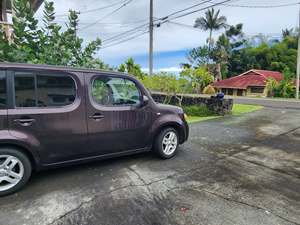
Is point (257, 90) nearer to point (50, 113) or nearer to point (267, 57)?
point (267, 57)

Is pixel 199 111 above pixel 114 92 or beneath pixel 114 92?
beneath

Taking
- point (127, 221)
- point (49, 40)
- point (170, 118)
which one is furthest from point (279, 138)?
point (49, 40)

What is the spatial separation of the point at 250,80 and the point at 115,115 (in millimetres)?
37834

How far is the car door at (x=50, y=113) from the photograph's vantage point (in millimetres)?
3127

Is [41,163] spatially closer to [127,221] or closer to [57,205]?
[57,205]

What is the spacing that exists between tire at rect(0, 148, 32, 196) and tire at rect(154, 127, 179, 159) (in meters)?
2.21

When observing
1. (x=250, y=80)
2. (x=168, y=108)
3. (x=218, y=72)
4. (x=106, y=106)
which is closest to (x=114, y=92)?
(x=106, y=106)

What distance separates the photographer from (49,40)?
6.47 m

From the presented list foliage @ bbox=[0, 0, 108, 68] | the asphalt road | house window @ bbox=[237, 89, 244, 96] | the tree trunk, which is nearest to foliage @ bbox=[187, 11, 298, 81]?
the tree trunk

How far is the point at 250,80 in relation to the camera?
37.6 meters

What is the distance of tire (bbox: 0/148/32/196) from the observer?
10.1ft

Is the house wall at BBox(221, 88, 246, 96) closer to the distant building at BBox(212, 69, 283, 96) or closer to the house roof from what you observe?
the distant building at BBox(212, 69, 283, 96)

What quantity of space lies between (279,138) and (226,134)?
1387mm

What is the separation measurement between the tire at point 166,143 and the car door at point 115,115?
0.29 m
